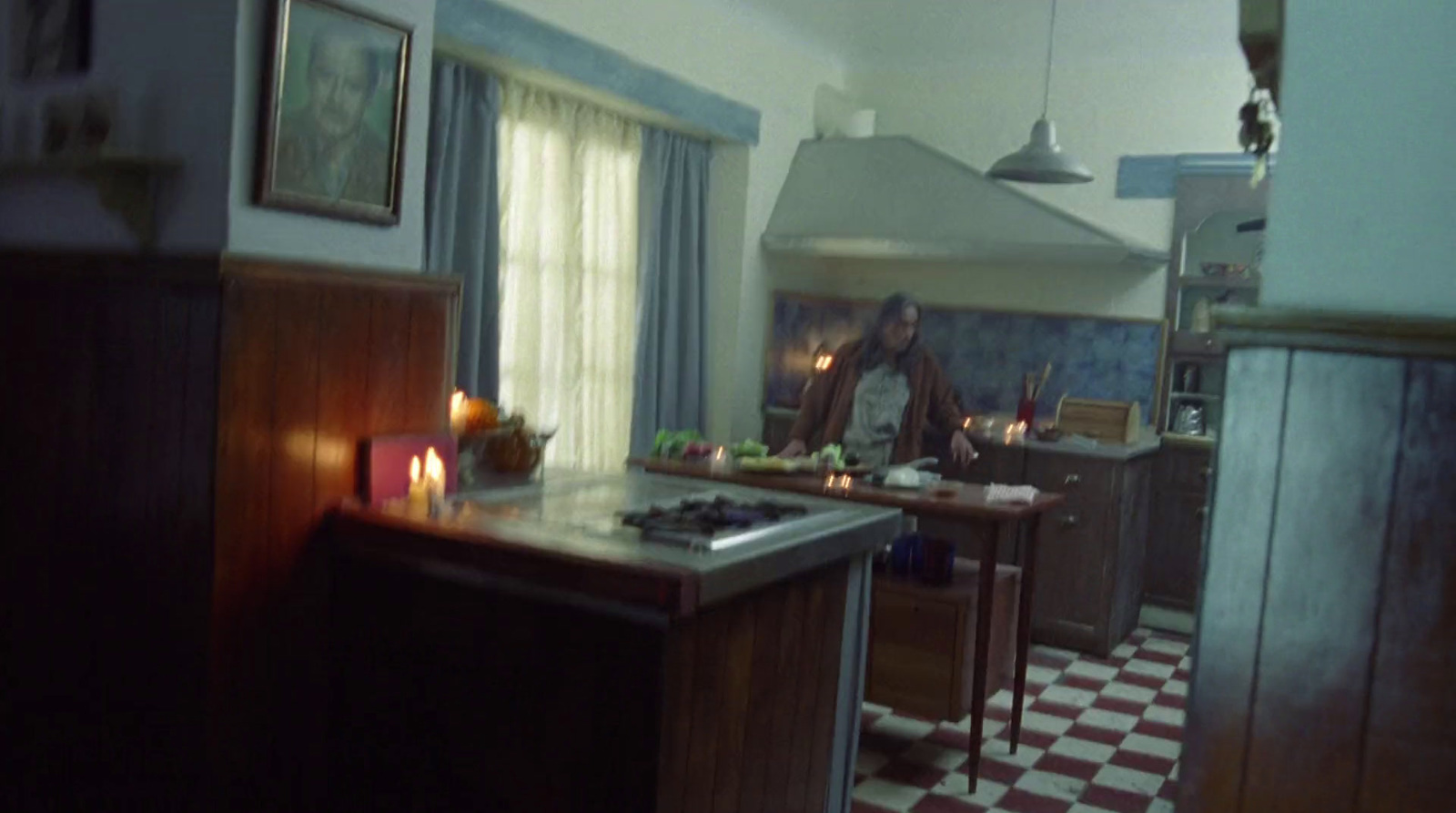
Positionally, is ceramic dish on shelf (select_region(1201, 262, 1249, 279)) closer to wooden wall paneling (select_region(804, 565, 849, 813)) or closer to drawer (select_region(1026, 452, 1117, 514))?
drawer (select_region(1026, 452, 1117, 514))

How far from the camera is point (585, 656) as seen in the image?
2107mm

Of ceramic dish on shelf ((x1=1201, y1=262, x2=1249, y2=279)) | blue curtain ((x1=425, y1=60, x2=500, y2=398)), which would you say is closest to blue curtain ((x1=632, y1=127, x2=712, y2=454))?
blue curtain ((x1=425, y1=60, x2=500, y2=398))

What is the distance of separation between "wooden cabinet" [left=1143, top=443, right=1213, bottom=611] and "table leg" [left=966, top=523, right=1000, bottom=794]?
2.36 m

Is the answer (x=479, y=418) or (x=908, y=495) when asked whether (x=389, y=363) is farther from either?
(x=908, y=495)

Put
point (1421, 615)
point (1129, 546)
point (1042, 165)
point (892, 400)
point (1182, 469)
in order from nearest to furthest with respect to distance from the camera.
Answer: point (1421, 615) → point (1042, 165) → point (892, 400) → point (1129, 546) → point (1182, 469)

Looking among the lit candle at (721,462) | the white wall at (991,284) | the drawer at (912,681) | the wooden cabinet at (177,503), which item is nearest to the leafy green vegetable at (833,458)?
the lit candle at (721,462)

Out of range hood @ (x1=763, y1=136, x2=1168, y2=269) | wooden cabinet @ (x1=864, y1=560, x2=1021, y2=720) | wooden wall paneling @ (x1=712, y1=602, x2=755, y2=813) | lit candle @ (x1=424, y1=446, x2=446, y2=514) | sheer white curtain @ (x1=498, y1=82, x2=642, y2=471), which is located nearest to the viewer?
wooden wall paneling @ (x1=712, y1=602, x2=755, y2=813)

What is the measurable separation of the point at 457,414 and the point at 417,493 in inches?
16.4

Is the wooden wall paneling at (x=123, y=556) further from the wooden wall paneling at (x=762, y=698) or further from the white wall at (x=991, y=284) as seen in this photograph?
the white wall at (x=991, y=284)

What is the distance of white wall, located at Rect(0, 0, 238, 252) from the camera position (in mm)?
2213

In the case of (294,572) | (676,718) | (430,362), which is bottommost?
(676,718)

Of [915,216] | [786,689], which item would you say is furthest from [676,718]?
[915,216]

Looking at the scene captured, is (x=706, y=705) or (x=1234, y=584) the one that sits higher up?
(x=1234, y=584)

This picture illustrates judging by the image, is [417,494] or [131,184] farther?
[417,494]
